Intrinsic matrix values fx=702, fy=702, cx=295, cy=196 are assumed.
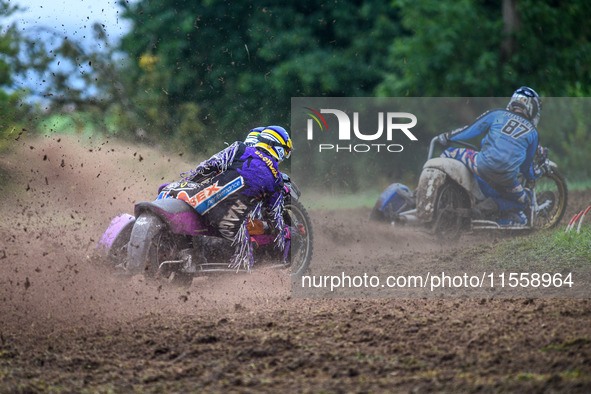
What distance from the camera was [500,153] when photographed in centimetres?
970

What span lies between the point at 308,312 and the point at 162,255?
4.95ft

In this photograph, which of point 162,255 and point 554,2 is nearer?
point 162,255

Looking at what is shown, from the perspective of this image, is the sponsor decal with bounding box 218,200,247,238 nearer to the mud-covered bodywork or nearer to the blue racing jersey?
the mud-covered bodywork

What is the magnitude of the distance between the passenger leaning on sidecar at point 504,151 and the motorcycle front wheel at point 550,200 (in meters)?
0.32

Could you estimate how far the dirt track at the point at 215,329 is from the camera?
4434mm

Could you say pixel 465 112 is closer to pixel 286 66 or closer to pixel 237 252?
pixel 237 252

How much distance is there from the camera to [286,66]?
20672 mm

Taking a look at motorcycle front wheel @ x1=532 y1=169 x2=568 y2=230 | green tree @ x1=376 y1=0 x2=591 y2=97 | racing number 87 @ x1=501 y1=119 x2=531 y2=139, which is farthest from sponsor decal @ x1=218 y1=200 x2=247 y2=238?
green tree @ x1=376 y1=0 x2=591 y2=97

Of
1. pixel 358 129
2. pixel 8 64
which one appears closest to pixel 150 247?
pixel 358 129

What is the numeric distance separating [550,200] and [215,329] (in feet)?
20.7

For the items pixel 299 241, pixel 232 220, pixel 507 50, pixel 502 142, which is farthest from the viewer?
pixel 507 50

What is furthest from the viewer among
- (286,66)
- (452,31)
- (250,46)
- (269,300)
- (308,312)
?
(250,46)

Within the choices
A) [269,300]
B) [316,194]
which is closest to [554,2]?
[316,194]

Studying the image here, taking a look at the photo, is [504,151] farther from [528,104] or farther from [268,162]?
[268,162]
